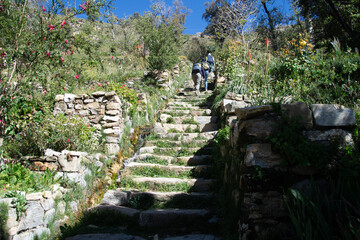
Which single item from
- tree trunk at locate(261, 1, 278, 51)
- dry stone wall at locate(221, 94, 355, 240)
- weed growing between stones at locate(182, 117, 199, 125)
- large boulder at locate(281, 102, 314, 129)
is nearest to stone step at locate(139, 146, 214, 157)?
weed growing between stones at locate(182, 117, 199, 125)

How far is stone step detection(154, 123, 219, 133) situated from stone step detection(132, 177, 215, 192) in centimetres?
257

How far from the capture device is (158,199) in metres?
4.87

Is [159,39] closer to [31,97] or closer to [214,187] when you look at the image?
[31,97]

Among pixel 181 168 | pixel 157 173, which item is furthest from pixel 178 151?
Result: pixel 157 173

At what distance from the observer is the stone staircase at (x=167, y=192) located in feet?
13.0

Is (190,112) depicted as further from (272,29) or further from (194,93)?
(272,29)

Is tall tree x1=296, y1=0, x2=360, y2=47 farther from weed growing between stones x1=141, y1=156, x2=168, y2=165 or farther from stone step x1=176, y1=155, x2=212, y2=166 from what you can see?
weed growing between stones x1=141, y1=156, x2=168, y2=165

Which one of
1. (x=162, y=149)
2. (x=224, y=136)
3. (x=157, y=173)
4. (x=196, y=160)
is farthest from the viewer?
(x=162, y=149)

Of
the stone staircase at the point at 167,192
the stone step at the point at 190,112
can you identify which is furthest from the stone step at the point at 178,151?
the stone step at the point at 190,112

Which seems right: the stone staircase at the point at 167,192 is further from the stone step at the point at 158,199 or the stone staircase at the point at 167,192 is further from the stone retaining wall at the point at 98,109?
A: the stone retaining wall at the point at 98,109

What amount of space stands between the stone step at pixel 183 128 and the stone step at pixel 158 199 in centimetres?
311

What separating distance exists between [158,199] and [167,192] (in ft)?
0.88

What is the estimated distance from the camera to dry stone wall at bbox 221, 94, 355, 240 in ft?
10.1

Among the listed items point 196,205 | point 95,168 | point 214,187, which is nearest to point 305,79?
point 214,187
